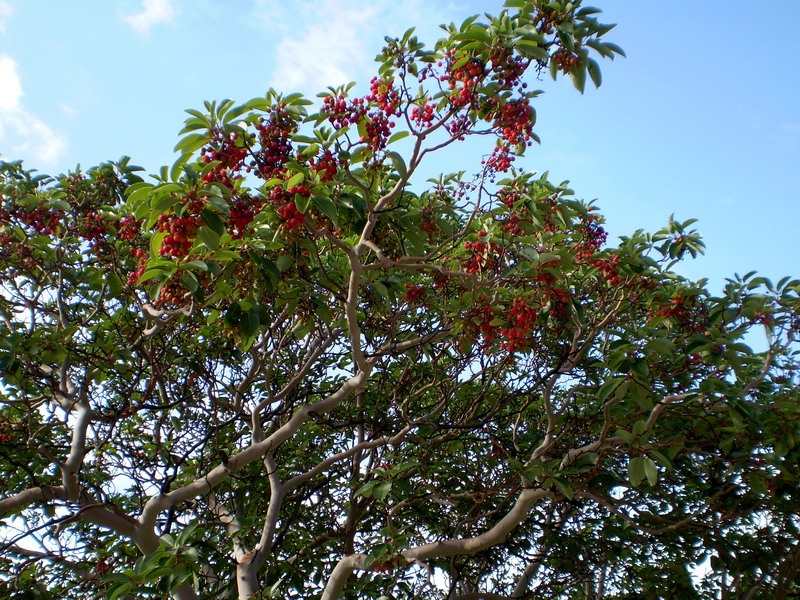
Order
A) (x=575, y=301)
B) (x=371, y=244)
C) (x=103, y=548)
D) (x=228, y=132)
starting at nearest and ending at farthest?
(x=228, y=132) → (x=371, y=244) → (x=575, y=301) → (x=103, y=548)

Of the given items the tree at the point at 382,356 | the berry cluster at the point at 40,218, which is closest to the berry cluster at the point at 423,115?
the tree at the point at 382,356

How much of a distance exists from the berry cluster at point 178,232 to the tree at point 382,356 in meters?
0.01

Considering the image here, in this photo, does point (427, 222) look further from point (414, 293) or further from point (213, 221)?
point (213, 221)

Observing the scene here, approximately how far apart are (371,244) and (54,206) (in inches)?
105

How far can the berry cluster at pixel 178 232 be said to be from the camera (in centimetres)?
296

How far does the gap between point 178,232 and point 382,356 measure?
7.91ft

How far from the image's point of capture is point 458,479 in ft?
21.5

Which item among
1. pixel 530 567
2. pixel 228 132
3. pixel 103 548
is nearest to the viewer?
pixel 228 132

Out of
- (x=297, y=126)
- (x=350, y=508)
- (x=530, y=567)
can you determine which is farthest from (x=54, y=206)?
(x=530, y=567)

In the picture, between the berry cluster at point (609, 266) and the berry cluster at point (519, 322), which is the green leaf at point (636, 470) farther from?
the berry cluster at point (609, 266)

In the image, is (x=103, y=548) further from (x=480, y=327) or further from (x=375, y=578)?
(x=480, y=327)

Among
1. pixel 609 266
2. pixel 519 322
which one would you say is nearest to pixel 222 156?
pixel 519 322

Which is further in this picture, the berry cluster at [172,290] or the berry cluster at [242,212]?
the berry cluster at [172,290]

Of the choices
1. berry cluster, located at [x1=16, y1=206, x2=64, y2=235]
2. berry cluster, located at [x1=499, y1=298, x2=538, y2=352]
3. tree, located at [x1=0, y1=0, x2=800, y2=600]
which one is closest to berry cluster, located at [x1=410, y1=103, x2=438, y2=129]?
tree, located at [x1=0, y1=0, x2=800, y2=600]
